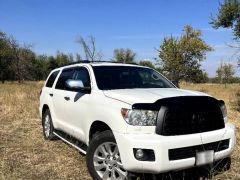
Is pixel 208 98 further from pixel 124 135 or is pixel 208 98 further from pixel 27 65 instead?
pixel 27 65

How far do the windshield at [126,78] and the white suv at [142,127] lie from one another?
0.05ft

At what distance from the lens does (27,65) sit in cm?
5378

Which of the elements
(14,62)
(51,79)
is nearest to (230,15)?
(51,79)

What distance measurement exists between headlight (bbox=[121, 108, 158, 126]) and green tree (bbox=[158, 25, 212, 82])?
78.0 ft

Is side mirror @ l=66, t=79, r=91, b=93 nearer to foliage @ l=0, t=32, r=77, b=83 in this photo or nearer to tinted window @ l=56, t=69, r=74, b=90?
tinted window @ l=56, t=69, r=74, b=90

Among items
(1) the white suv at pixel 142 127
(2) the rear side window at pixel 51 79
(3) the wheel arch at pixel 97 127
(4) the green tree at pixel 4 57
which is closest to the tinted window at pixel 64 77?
(2) the rear side window at pixel 51 79

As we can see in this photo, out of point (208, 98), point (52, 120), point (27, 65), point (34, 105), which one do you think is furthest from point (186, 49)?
point (27, 65)

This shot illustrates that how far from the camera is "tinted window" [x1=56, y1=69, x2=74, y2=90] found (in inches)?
300

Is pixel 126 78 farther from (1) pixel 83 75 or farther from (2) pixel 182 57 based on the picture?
(2) pixel 182 57

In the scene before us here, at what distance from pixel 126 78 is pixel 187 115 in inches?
73.4

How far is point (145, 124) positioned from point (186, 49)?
25349mm

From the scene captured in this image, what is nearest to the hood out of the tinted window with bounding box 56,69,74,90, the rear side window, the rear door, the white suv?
the white suv

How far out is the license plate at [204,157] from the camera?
16.7 feet

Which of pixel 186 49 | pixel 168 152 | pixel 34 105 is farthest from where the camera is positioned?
pixel 186 49
